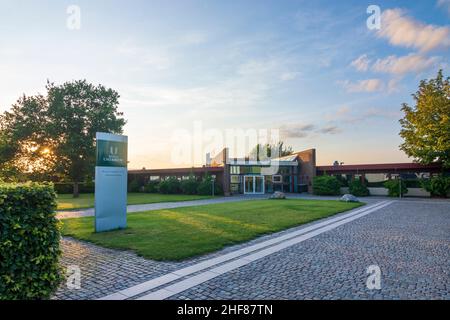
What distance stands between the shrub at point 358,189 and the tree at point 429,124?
5279 millimetres

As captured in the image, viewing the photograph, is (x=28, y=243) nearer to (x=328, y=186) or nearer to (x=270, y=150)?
(x=328, y=186)

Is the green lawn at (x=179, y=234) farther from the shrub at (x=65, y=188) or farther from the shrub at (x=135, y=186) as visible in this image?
the shrub at (x=65, y=188)

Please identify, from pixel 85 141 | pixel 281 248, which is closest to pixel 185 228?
pixel 281 248

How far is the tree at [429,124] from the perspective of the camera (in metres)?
23.8

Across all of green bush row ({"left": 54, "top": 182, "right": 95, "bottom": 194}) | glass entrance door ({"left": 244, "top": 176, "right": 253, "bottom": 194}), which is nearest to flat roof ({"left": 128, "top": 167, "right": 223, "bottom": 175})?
glass entrance door ({"left": 244, "top": 176, "right": 253, "bottom": 194})

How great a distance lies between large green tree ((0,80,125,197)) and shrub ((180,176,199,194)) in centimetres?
981

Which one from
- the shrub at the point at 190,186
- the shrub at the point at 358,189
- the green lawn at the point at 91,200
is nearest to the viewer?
the green lawn at the point at 91,200

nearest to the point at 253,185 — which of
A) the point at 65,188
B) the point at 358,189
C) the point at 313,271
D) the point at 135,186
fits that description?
the point at 358,189

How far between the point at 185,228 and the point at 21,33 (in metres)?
9.00

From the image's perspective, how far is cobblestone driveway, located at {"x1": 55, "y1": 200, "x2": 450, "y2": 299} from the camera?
4215 millimetres

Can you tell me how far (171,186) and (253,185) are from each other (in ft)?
32.5

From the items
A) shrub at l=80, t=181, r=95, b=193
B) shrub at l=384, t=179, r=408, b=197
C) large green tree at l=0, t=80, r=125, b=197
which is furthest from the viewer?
shrub at l=80, t=181, r=95, b=193

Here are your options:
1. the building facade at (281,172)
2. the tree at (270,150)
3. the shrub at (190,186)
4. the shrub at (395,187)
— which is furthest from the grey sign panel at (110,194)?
the tree at (270,150)

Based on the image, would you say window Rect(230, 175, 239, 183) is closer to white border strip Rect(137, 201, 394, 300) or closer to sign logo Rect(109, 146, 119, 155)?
sign logo Rect(109, 146, 119, 155)
